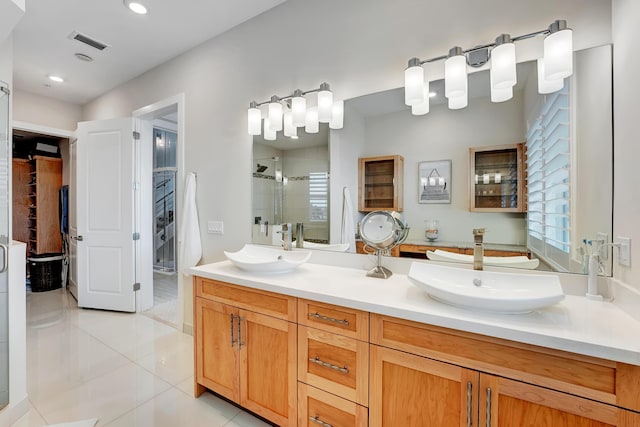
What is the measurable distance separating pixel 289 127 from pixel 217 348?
162cm

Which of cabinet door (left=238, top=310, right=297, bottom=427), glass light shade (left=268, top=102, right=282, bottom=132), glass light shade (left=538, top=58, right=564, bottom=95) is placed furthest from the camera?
glass light shade (left=268, top=102, right=282, bottom=132)

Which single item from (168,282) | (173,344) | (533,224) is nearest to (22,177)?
(168,282)

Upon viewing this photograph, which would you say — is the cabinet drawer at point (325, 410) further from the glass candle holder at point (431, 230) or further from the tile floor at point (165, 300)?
the tile floor at point (165, 300)

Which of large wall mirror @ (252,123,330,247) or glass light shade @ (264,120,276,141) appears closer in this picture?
large wall mirror @ (252,123,330,247)

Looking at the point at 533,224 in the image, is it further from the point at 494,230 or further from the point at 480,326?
the point at 480,326

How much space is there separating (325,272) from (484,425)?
1.03 m

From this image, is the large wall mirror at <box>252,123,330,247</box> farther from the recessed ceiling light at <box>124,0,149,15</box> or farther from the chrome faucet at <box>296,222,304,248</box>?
the recessed ceiling light at <box>124,0,149,15</box>

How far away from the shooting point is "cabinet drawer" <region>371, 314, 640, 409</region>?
86 cm

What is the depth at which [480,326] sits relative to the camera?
3.26 feet

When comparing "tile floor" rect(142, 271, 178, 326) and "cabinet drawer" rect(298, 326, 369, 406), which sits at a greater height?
"cabinet drawer" rect(298, 326, 369, 406)

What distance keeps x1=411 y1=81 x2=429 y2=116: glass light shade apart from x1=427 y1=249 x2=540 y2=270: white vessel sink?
0.83 meters

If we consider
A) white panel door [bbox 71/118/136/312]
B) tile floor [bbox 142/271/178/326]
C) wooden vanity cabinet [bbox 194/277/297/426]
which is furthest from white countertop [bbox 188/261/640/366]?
white panel door [bbox 71/118/136/312]

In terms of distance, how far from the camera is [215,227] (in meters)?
2.61

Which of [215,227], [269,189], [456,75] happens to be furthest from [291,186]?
[456,75]
